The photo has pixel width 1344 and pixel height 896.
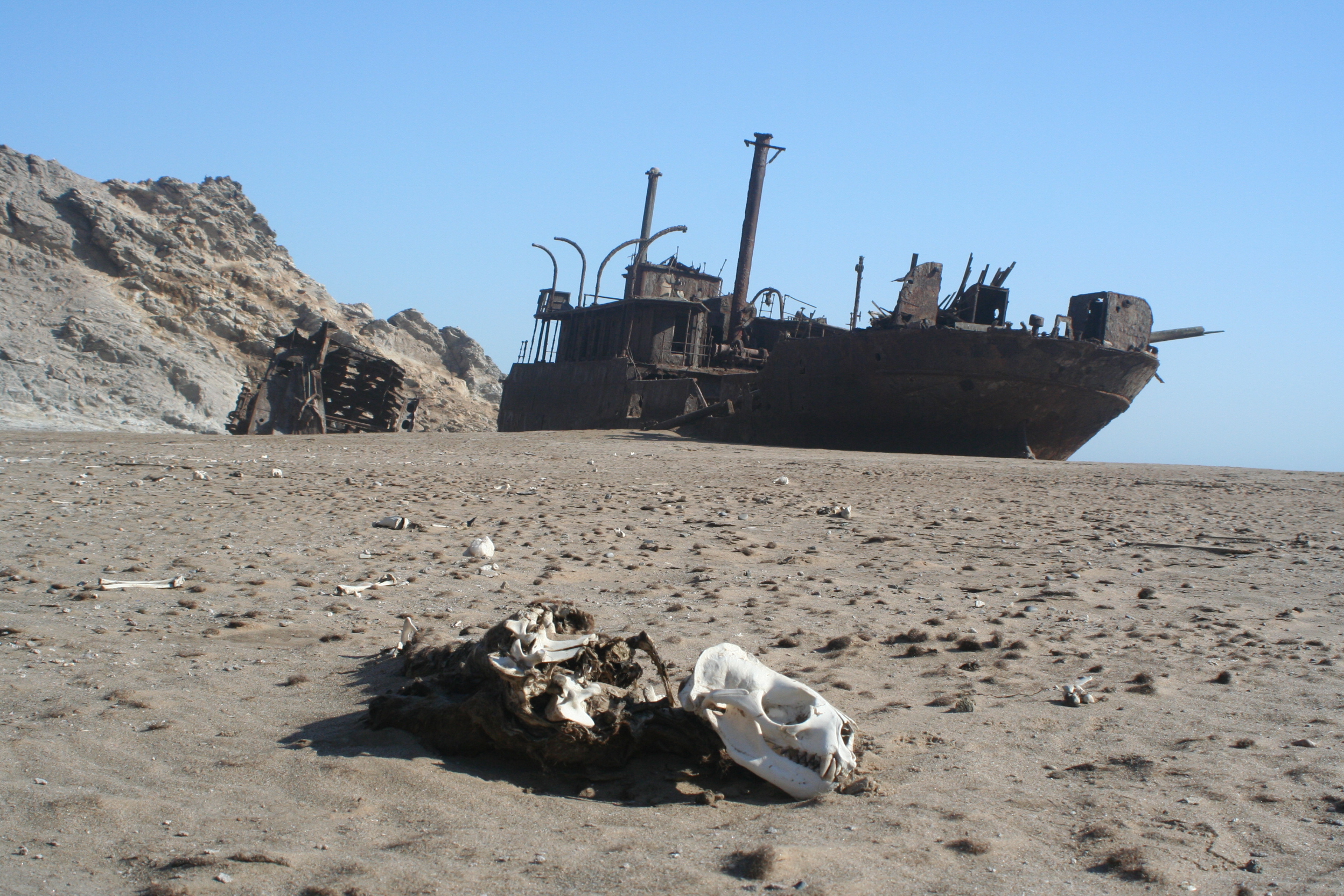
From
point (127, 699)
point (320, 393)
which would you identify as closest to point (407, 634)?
point (127, 699)

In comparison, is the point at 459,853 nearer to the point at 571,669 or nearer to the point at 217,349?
the point at 571,669

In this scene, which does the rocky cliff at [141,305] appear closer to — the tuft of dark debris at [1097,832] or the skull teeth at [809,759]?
the skull teeth at [809,759]

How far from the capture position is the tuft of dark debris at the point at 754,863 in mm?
2062

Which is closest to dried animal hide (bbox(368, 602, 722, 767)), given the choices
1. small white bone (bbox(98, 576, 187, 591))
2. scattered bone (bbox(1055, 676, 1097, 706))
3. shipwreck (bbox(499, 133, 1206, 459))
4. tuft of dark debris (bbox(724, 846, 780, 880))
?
tuft of dark debris (bbox(724, 846, 780, 880))

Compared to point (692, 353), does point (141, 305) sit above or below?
below

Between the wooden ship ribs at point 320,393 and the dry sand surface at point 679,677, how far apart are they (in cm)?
1268

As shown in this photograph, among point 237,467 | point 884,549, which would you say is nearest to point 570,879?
point 884,549

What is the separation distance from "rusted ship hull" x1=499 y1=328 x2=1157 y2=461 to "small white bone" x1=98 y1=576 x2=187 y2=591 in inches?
539

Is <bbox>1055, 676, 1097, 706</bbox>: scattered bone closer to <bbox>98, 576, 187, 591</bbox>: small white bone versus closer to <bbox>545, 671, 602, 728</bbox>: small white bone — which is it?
<bbox>545, 671, 602, 728</bbox>: small white bone

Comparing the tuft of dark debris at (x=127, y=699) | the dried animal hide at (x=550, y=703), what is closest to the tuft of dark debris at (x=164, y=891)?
the dried animal hide at (x=550, y=703)

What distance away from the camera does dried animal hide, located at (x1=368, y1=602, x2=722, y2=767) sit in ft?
8.91

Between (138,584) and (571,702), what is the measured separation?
281cm

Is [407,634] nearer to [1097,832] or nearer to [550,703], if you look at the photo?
[550,703]

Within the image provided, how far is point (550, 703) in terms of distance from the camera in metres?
2.71
